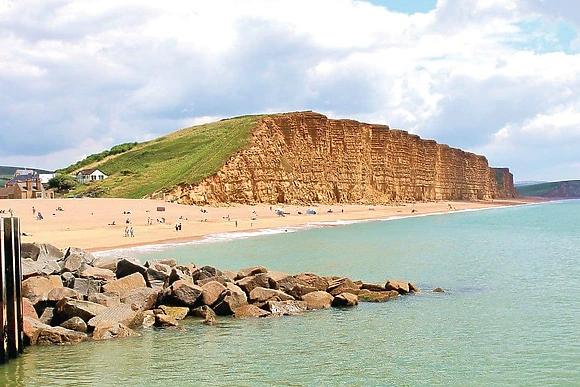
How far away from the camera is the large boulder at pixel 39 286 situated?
1518cm

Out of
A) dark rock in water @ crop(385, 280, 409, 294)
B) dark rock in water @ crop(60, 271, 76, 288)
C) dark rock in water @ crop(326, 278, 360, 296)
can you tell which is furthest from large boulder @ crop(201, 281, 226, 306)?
dark rock in water @ crop(385, 280, 409, 294)

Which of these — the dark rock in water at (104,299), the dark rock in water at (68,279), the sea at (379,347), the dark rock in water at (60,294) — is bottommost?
the sea at (379,347)

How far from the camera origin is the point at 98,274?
18.2 metres

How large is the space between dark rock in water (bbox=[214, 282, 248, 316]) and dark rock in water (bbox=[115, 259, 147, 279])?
294cm

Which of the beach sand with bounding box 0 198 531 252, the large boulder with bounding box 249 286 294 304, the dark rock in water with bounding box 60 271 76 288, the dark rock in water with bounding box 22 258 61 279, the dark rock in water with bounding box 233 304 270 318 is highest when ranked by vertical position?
the beach sand with bounding box 0 198 531 252

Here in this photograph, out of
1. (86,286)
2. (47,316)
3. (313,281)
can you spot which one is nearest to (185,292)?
(86,286)

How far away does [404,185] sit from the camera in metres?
97.2

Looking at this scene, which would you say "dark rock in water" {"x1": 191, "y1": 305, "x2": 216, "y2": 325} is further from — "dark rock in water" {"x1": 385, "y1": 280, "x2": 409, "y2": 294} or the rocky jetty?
"dark rock in water" {"x1": 385, "y1": 280, "x2": 409, "y2": 294}

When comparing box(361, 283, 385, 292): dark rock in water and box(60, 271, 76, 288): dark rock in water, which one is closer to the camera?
box(60, 271, 76, 288): dark rock in water

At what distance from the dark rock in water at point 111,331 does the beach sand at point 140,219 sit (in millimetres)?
19905

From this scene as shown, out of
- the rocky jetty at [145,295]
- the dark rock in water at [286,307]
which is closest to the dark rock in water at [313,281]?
the rocky jetty at [145,295]

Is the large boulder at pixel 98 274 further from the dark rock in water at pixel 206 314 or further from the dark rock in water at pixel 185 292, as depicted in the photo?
the dark rock in water at pixel 206 314

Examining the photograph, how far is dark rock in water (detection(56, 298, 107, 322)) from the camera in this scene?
1464 centimetres

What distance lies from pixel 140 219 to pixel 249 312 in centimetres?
3723
